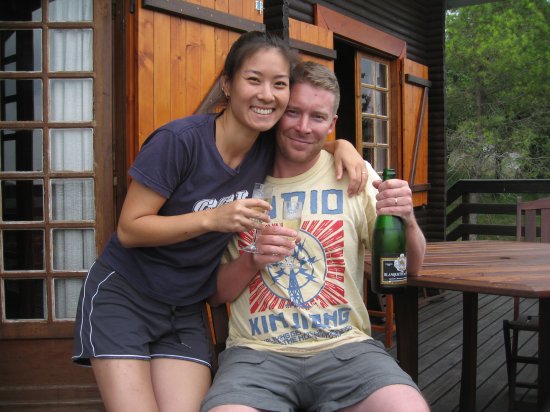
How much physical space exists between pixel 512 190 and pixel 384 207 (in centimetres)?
560

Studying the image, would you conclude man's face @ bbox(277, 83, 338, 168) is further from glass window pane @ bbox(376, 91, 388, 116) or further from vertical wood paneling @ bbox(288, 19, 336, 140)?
glass window pane @ bbox(376, 91, 388, 116)

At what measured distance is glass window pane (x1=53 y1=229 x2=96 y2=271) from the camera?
128 inches

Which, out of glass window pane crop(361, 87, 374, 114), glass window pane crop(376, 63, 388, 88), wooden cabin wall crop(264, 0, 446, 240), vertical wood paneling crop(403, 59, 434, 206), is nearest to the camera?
glass window pane crop(361, 87, 374, 114)

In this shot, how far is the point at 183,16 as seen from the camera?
326 cm

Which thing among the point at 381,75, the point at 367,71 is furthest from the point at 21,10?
the point at 381,75

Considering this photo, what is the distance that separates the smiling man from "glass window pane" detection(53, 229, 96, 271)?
1.57m

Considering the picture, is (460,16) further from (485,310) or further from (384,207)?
(384,207)

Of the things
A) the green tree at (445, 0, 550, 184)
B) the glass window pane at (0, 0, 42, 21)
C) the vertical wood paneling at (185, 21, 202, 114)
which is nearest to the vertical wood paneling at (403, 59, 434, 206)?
the vertical wood paneling at (185, 21, 202, 114)

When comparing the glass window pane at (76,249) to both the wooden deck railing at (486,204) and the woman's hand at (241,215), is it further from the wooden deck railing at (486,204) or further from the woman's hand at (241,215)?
the wooden deck railing at (486,204)

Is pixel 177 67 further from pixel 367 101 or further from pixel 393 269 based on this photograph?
pixel 367 101

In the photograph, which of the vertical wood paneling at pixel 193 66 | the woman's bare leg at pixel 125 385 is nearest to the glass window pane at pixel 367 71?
the vertical wood paneling at pixel 193 66

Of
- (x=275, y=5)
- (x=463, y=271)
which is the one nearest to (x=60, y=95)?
(x=275, y=5)

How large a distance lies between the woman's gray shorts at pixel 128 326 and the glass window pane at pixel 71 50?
1.73m

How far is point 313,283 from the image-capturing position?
1.82m
